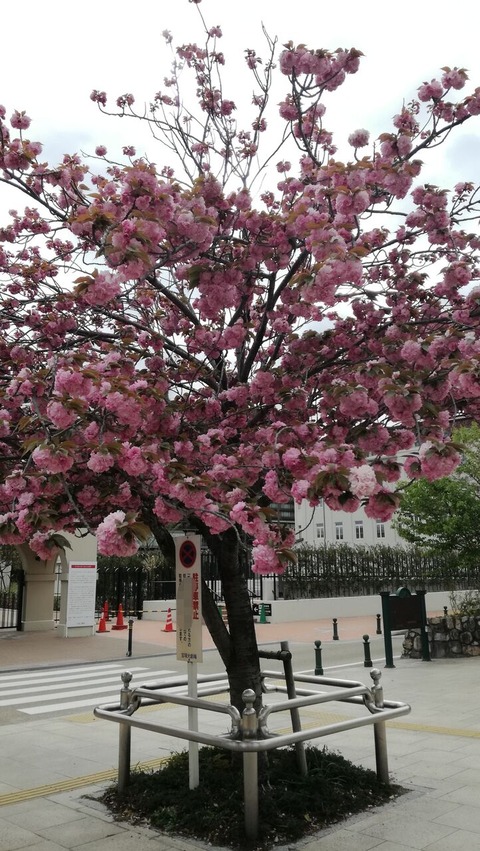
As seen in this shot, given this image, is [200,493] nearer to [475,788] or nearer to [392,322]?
[392,322]

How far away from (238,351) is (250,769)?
3.88m

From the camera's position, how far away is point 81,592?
18906mm

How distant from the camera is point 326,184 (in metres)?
5.53

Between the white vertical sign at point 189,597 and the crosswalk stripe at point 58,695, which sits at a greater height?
the white vertical sign at point 189,597

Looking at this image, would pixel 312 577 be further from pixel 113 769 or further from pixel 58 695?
pixel 113 769

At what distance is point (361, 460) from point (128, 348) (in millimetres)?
2666

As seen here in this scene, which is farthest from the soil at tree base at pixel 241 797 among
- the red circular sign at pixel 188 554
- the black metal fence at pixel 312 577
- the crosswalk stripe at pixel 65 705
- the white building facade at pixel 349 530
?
the white building facade at pixel 349 530

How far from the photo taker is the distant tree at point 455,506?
55.3 feet

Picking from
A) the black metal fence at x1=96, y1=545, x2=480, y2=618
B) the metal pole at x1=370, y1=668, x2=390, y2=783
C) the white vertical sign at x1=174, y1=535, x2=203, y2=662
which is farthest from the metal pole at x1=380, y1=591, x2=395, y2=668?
the black metal fence at x1=96, y1=545, x2=480, y2=618

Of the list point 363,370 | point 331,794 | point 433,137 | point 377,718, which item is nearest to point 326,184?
point 433,137

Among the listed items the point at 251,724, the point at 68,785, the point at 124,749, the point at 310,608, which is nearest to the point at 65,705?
the point at 68,785

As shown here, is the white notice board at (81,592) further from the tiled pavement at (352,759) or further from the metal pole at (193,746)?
the metal pole at (193,746)

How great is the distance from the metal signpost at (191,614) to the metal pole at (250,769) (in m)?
0.91

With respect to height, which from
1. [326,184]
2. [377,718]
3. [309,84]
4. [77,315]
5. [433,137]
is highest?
[309,84]
